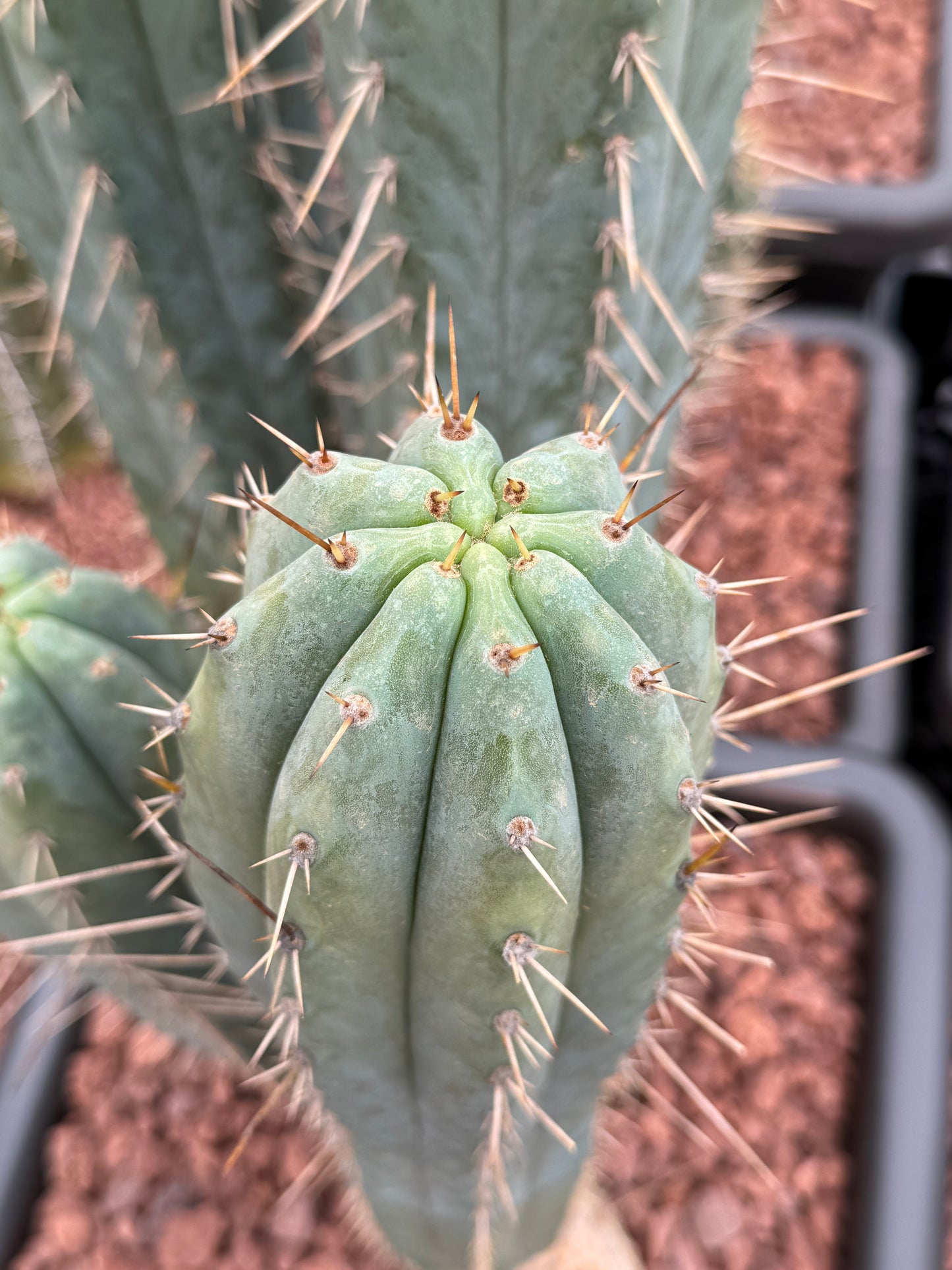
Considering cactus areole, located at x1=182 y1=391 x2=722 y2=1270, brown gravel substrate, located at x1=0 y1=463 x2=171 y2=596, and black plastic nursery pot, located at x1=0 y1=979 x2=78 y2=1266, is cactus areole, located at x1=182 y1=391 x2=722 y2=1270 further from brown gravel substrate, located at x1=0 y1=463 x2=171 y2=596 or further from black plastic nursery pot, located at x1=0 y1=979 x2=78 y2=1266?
brown gravel substrate, located at x1=0 y1=463 x2=171 y2=596

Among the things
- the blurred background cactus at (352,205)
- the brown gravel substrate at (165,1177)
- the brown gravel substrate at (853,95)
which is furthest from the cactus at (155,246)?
the brown gravel substrate at (853,95)

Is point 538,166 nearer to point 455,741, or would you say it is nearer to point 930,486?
point 455,741

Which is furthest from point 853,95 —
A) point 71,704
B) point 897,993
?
point 71,704

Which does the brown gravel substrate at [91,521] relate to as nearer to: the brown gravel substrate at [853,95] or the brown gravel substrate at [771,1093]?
the brown gravel substrate at [771,1093]

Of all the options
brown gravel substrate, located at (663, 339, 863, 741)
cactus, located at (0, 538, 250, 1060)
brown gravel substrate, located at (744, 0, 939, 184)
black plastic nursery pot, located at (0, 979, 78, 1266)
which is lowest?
black plastic nursery pot, located at (0, 979, 78, 1266)

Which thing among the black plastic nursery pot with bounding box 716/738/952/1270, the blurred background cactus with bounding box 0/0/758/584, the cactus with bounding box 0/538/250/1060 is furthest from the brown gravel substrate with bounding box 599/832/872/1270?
the blurred background cactus with bounding box 0/0/758/584

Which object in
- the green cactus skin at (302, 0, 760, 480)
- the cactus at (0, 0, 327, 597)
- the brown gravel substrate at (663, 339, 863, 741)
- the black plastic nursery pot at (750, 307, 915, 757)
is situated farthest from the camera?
the brown gravel substrate at (663, 339, 863, 741)
